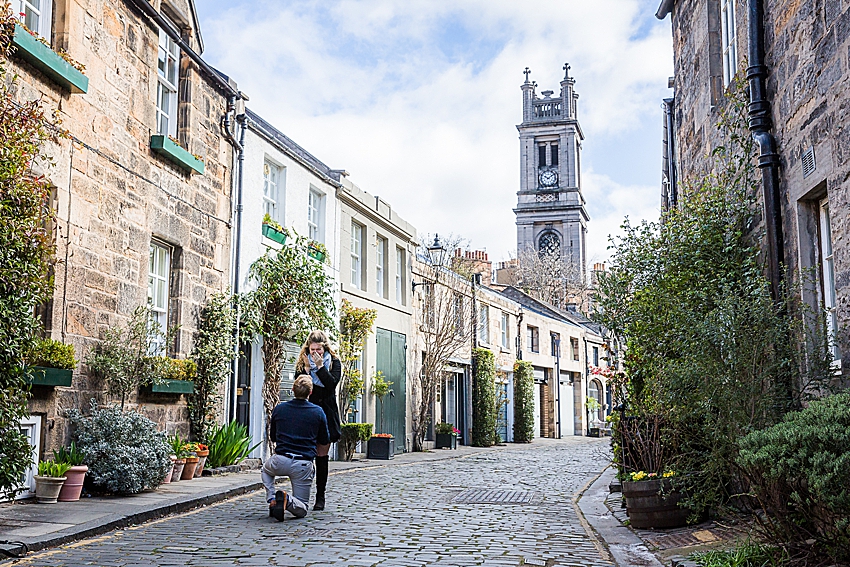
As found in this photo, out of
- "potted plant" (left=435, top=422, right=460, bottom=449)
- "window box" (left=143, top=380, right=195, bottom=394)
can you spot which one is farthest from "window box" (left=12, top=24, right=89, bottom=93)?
"potted plant" (left=435, top=422, right=460, bottom=449)

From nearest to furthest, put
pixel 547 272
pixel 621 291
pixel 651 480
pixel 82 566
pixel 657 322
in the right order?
pixel 82 566 < pixel 651 480 < pixel 657 322 < pixel 621 291 < pixel 547 272

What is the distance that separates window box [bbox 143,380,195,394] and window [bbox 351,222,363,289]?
25.1 feet

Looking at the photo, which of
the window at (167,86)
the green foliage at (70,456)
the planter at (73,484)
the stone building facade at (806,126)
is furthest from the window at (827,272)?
the window at (167,86)

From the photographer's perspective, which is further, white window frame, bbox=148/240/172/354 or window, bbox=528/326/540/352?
window, bbox=528/326/540/352

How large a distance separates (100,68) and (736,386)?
8202mm

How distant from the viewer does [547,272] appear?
5938 cm

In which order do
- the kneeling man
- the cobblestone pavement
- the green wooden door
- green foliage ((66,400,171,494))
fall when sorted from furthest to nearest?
the green wooden door
green foliage ((66,400,171,494))
the kneeling man
the cobblestone pavement

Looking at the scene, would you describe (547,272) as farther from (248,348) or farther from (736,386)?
(736,386)

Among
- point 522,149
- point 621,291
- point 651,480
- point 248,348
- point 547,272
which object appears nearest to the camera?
point 651,480

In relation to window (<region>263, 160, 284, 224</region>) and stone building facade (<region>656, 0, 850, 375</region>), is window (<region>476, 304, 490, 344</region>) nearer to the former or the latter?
window (<region>263, 160, 284, 224</region>)

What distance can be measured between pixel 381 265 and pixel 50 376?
1275 centimetres

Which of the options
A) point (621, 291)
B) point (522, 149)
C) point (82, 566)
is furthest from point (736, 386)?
point (522, 149)

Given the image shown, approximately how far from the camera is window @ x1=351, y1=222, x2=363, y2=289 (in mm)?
19797

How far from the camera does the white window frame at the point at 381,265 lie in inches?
832
